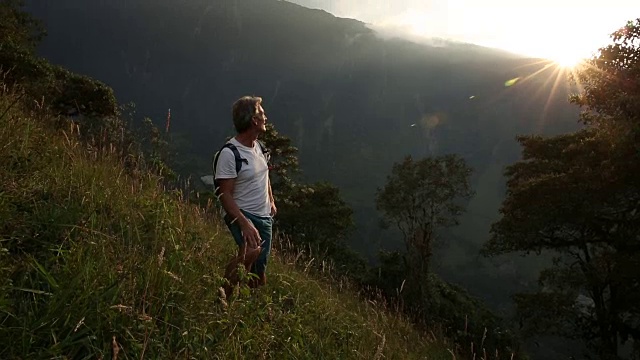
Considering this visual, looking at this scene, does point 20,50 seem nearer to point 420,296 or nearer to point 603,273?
point 420,296

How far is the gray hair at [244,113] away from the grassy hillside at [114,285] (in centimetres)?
80

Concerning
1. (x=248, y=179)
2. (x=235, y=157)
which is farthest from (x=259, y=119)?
(x=248, y=179)

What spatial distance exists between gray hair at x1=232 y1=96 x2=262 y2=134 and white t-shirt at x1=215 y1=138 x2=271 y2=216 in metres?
0.12

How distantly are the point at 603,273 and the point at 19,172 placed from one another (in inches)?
626

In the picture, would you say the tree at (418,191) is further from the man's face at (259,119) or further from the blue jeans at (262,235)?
the man's face at (259,119)

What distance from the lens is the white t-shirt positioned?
10.4 ft

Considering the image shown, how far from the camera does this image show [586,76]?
13.0m

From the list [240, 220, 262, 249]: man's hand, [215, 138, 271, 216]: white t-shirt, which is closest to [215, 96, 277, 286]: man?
[215, 138, 271, 216]: white t-shirt

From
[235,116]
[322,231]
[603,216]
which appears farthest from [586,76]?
[322,231]

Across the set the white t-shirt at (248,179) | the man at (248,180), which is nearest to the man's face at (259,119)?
the man at (248,180)

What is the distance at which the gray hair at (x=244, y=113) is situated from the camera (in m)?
3.30

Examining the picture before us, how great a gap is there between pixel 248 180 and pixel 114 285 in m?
1.45

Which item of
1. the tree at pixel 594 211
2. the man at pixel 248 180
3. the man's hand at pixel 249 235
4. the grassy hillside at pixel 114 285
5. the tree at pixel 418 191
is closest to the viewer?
the grassy hillside at pixel 114 285

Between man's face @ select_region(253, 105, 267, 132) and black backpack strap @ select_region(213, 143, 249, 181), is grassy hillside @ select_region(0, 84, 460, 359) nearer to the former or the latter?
black backpack strap @ select_region(213, 143, 249, 181)
